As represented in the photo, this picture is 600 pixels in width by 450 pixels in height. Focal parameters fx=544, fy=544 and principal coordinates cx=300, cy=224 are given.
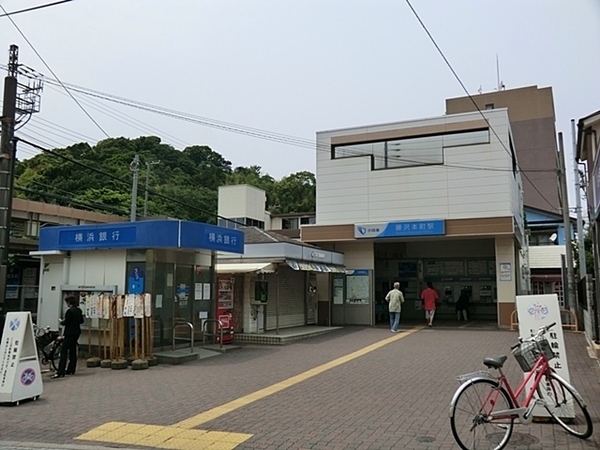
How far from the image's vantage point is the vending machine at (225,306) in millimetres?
15344

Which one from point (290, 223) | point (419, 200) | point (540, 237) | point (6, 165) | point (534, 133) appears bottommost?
point (6, 165)

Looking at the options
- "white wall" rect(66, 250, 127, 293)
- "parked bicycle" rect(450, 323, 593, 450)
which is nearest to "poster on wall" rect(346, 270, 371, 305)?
"white wall" rect(66, 250, 127, 293)

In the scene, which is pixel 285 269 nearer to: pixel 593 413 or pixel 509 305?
pixel 509 305

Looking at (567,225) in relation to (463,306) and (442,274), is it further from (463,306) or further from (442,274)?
(442,274)

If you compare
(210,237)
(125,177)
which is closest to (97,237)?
(210,237)

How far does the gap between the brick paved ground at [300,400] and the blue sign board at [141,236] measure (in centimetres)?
278

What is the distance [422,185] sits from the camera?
810 inches

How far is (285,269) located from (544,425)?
40.4ft

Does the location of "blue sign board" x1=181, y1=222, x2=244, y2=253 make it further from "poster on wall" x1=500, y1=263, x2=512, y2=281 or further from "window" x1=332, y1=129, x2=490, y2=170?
"poster on wall" x1=500, y1=263, x2=512, y2=281

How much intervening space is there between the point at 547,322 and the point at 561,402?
1089 millimetres

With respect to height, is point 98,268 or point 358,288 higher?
point 98,268

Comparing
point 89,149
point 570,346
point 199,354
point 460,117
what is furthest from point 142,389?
point 89,149

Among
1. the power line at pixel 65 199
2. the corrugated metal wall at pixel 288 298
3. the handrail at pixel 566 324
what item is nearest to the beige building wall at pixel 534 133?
the handrail at pixel 566 324

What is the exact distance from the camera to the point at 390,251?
2533 centimetres
